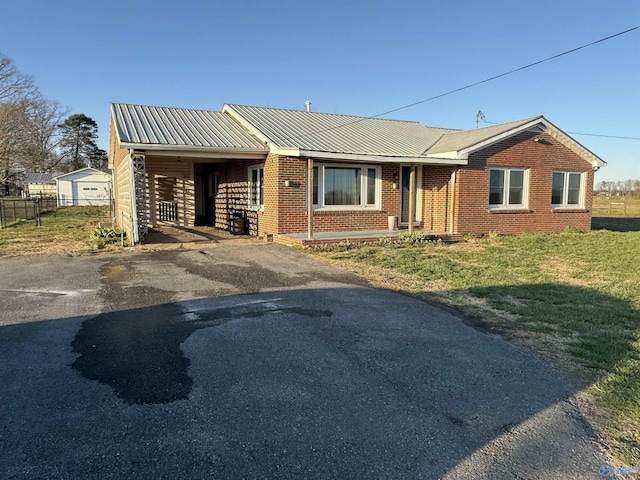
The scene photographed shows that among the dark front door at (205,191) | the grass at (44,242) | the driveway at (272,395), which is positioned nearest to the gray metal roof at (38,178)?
the grass at (44,242)

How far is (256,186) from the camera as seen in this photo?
14906 millimetres

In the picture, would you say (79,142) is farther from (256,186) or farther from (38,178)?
(256,186)

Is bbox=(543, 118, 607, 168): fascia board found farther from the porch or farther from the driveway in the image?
the driveway

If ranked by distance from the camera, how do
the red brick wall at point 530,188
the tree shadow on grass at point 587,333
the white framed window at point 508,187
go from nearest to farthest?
the tree shadow on grass at point 587,333 < the red brick wall at point 530,188 < the white framed window at point 508,187

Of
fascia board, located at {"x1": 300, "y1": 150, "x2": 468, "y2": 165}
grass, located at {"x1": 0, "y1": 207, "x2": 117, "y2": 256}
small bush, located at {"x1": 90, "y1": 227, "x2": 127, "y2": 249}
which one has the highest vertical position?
Result: fascia board, located at {"x1": 300, "y1": 150, "x2": 468, "y2": 165}

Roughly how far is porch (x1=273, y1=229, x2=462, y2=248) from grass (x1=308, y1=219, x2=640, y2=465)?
667 mm

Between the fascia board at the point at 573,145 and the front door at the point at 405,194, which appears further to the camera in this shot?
the fascia board at the point at 573,145

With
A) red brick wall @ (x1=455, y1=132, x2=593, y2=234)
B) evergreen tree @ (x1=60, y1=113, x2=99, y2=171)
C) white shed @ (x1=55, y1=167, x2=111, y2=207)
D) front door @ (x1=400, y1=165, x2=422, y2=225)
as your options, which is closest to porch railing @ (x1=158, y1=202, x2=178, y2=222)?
front door @ (x1=400, y1=165, x2=422, y2=225)

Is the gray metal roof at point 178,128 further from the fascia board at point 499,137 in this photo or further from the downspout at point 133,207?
the fascia board at point 499,137

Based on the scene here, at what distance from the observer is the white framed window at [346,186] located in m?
13.6

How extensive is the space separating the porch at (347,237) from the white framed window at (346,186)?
989 millimetres

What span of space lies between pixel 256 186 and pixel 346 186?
3.12 m

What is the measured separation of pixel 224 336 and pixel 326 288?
2756 mm

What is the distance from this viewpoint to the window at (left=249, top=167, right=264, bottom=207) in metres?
14.5
